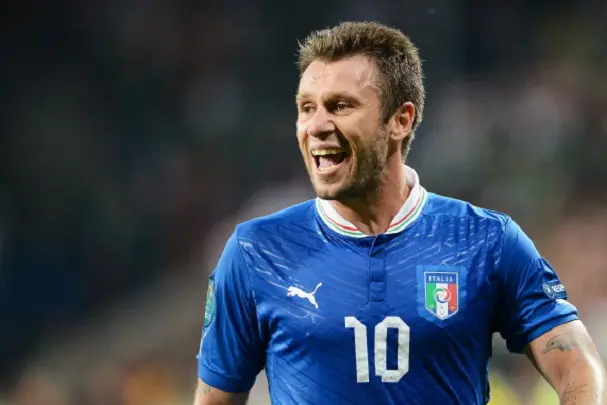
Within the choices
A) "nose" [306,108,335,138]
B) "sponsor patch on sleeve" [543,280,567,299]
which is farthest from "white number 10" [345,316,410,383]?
"nose" [306,108,335,138]

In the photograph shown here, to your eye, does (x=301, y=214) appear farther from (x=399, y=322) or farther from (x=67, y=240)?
(x=67, y=240)

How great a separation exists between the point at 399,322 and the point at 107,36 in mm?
3977

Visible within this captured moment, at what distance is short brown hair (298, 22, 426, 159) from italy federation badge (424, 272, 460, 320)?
Result: 46 centimetres

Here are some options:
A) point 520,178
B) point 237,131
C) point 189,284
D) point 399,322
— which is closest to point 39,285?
point 189,284

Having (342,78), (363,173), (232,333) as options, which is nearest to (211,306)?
(232,333)

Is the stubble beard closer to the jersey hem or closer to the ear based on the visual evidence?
the ear

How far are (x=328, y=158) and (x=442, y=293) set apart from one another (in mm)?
475

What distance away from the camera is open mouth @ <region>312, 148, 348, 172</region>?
225cm

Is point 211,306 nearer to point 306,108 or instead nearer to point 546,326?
Answer: point 306,108

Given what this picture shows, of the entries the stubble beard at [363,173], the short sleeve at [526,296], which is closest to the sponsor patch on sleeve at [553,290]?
the short sleeve at [526,296]

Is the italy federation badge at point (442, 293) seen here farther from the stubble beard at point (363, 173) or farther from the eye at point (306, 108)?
the eye at point (306, 108)

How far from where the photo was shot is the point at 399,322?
2.20 meters

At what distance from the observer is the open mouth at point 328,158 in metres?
2.25

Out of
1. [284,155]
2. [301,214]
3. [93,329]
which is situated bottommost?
[93,329]
